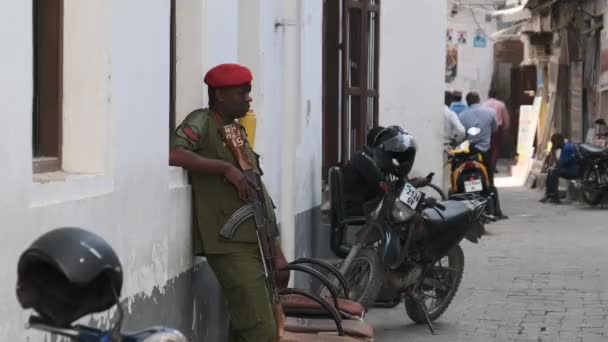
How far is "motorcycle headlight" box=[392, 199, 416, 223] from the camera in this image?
26.8 feet

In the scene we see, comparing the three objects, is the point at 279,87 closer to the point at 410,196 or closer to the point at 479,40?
the point at 410,196

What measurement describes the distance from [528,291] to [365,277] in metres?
2.63

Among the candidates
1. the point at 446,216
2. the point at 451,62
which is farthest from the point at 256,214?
the point at 451,62

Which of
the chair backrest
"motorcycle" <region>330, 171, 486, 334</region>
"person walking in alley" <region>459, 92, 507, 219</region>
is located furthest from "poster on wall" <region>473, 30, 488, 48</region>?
"motorcycle" <region>330, 171, 486, 334</region>

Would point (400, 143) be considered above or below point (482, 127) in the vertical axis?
above

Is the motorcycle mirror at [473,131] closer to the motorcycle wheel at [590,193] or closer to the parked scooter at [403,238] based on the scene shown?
the motorcycle wheel at [590,193]

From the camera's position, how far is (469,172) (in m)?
15.6

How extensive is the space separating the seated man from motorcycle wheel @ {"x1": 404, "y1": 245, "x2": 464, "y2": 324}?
679 mm

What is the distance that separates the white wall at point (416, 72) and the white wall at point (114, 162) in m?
7.83

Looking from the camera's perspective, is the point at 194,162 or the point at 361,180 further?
the point at 361,180

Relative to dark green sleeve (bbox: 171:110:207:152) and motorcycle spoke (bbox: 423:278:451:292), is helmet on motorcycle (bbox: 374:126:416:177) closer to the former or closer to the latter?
motorcycle spoke (bbox: 423:278:451:292)

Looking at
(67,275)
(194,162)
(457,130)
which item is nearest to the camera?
(67,275)

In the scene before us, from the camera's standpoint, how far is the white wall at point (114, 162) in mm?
3875

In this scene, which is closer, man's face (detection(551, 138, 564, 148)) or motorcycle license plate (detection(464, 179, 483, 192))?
motorcycle license plate (detection(464, 179, 483, 192))
